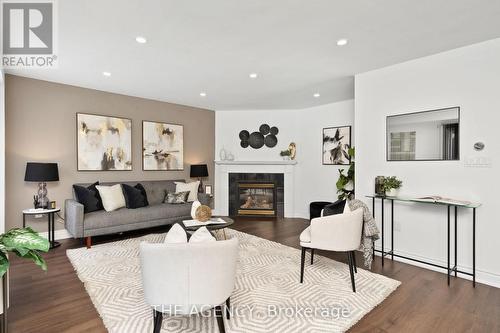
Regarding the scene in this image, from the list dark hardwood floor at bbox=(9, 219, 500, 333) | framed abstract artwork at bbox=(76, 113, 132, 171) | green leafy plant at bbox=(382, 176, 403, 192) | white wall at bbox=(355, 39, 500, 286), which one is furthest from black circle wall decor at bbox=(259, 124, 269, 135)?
dark hardwood floor at bbox=(9, 219, 500, 333)

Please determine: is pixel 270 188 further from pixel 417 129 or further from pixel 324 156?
pixel 417 129

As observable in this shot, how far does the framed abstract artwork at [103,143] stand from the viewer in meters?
4.46

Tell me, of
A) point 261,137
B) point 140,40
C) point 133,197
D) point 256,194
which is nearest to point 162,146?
A: point 133,197

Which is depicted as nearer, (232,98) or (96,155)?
(96,155)

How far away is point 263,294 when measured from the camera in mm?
2428

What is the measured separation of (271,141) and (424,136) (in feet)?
11.5

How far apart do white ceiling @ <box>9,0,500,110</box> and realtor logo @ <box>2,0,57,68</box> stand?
5.0 inches

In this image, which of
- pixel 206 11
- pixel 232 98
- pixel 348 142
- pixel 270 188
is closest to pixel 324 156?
pixel 348 142

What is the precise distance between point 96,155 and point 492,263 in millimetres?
5834

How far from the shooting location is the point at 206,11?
7.39ft

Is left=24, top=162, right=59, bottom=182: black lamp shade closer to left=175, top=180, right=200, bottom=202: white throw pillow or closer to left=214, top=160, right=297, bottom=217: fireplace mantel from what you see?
left=175, top=180, right=200, bottom=202: white throw pillow

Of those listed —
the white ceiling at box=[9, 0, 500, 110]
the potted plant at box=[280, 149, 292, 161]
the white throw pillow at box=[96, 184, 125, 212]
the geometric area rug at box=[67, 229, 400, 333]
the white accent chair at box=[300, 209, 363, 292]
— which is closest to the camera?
the geometric area rug at box=[67, 229, 400, 333]

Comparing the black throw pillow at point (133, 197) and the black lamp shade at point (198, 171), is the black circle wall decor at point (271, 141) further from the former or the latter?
the black throw pillow at point (133, 197)

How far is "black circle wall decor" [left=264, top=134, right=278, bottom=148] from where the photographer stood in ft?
20.6
